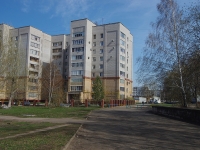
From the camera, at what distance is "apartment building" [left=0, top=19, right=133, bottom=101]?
210 ft

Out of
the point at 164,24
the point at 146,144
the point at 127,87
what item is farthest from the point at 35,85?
the point at 146,144

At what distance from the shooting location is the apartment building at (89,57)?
64.1m

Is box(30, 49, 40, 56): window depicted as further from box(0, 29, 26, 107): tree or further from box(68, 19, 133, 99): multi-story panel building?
box(0, 29, 26, 107): tree

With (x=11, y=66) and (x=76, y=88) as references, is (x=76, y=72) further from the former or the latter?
(x=11, y=66)

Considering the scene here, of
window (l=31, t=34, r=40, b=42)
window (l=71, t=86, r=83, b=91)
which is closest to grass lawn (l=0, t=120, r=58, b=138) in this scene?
window (l=71, t=86, r=83, b=91)

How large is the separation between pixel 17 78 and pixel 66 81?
34874mm

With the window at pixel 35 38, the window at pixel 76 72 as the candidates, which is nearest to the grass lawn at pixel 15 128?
the window at pixel 76 72

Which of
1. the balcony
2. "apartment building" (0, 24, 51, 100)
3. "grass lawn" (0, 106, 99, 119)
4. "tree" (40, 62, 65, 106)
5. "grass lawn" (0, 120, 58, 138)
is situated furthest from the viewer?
the balcony

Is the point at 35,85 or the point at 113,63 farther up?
the point at 113,63

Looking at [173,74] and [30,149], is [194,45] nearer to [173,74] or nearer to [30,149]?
[173,74]

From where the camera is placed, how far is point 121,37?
6581 cm

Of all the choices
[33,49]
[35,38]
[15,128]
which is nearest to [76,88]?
[33,49]

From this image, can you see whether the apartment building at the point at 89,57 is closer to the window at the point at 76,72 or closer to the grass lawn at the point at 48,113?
the window at the point at 76,72

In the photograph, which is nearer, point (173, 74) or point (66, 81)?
point (173, 74)
